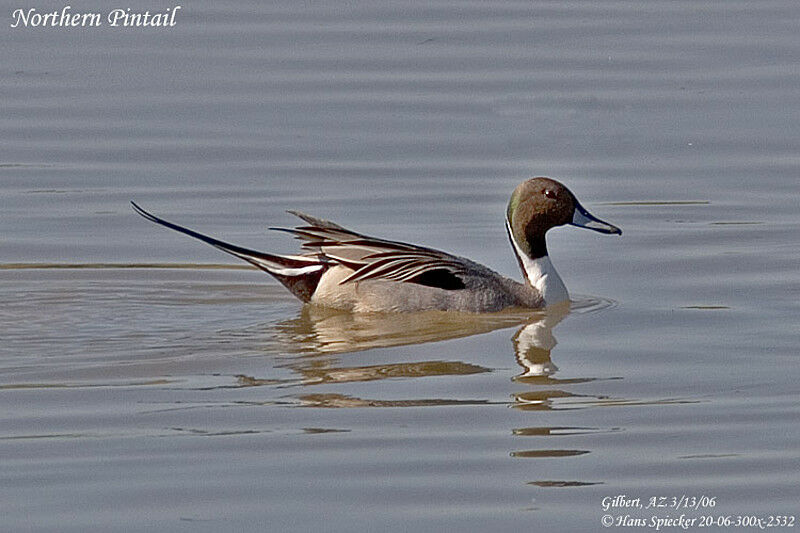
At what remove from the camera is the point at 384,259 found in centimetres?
1015

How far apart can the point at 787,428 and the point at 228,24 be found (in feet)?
30.6

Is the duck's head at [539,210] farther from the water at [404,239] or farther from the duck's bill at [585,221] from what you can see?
the water at [404,239]

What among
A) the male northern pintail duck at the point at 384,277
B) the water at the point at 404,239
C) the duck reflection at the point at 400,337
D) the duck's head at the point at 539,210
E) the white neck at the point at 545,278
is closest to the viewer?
the water at the point at 404,239

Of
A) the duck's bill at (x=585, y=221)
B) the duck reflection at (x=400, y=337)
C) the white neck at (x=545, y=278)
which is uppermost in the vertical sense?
the duck's bill at (x=585, y=221)

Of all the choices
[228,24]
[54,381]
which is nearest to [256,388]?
[54,381]

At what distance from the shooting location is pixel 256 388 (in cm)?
809

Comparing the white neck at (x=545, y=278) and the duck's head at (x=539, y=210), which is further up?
the duck's head at (x=539, y=210)

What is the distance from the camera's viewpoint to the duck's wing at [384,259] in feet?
33.2

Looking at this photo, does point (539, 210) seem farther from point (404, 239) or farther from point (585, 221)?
point (404, 239)

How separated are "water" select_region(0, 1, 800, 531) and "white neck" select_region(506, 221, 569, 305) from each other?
18 cm

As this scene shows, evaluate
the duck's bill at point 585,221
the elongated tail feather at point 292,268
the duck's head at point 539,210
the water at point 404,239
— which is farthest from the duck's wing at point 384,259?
the duck's bill at point 585,221

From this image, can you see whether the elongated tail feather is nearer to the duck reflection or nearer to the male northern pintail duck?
the male northern pintail duck

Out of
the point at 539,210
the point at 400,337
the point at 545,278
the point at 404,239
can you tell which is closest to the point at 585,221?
the point at 539,210

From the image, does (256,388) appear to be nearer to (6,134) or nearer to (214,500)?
(214,500)
